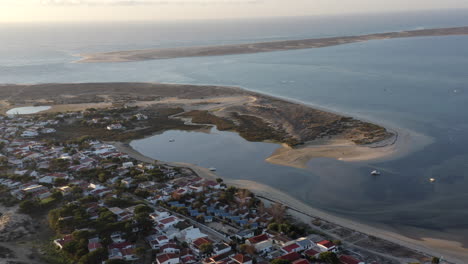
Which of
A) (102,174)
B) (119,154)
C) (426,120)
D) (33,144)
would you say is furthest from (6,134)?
(426,120)

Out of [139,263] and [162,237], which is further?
[162,237]

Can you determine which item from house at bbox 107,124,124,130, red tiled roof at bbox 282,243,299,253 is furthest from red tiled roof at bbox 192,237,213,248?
house at bbox 107,124,124,130

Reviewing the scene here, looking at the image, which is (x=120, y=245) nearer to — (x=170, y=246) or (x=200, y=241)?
(x=170, y=246)

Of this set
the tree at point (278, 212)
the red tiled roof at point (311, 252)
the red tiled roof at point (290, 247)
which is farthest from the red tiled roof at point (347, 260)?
the tree at point (278, 212)

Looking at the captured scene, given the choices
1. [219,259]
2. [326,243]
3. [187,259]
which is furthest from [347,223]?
[187,259]

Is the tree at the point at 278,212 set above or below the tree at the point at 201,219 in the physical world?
above

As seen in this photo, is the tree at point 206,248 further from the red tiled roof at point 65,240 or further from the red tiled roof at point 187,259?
the red tiled roof at point 65,240

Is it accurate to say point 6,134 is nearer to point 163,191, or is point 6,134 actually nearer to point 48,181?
point 48,181
